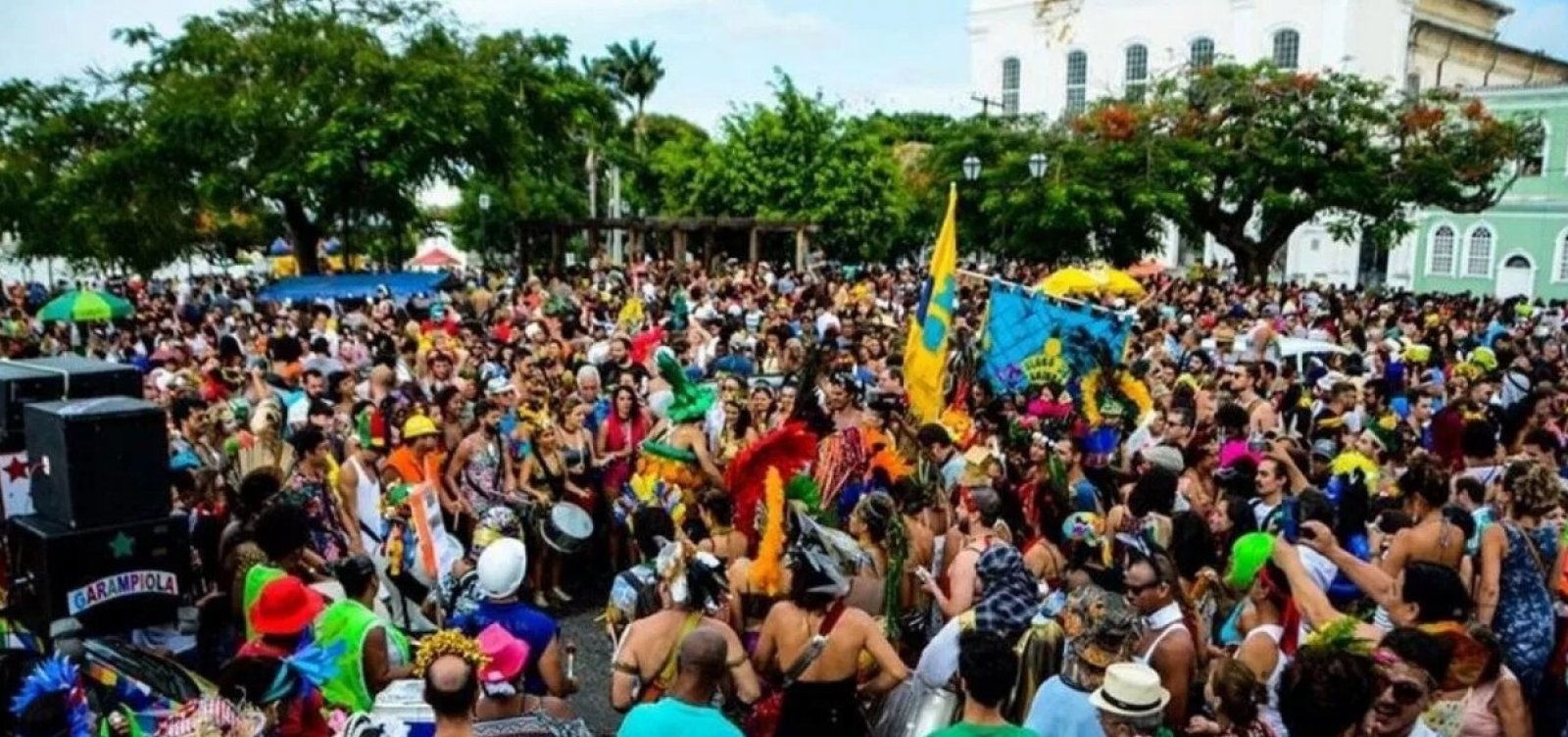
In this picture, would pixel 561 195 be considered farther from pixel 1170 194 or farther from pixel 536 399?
pixel 536 399

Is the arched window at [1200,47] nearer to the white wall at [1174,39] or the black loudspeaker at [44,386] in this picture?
the white wall at [1174,39]

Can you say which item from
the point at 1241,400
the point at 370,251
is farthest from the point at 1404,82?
the point at 1241,400

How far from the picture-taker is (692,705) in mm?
→ 3838

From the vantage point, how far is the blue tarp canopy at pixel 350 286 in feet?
68.9

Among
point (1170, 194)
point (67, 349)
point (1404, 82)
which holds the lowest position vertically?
point (67, 349)

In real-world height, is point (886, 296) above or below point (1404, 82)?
below

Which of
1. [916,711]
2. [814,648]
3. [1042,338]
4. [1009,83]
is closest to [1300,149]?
[1042,338]

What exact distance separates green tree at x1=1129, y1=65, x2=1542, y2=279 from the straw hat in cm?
2939

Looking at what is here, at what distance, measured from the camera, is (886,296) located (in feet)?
81.9

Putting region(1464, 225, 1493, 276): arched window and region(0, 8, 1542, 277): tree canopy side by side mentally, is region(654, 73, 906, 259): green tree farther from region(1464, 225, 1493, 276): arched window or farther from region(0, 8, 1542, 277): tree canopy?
region(1464, 225, 1493, 276): arched window

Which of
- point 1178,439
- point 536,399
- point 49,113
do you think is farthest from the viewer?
point 49,113

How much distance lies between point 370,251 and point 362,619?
106ft

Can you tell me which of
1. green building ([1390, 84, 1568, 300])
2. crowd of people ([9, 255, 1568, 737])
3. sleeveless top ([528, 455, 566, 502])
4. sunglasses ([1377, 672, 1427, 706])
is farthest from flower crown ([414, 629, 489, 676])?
green building ([1390, 84, 1568, 300])

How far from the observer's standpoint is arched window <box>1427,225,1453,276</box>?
44.6m
